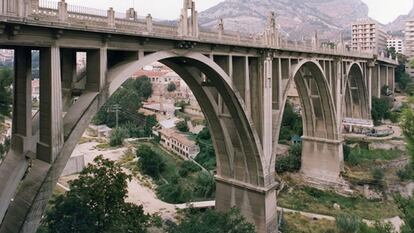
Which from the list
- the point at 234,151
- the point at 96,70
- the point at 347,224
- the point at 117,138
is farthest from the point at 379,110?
the point at 96,70

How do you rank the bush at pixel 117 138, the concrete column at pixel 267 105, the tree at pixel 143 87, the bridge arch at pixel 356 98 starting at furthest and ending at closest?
the tree at pixel 143 87, the bush at pixel 117 138, the bridge arch at pixel 356 98, the concrete column at pixel 267 105

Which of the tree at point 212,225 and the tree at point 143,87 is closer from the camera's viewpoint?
the tree at point 212,225

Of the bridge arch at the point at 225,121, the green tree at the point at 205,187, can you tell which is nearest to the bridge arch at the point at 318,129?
the green tree at the point at 205,187

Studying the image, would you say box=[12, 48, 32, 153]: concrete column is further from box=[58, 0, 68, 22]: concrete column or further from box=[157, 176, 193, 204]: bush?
box=[157, 176, 193, 204]: bush

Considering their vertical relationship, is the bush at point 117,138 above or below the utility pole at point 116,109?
below

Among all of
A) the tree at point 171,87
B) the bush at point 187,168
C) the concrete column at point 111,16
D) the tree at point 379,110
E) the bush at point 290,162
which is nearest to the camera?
the concrete column at point 111,16

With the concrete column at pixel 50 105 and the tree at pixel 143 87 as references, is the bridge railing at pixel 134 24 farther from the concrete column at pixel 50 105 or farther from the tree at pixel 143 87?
the tree at pixel 143 87
